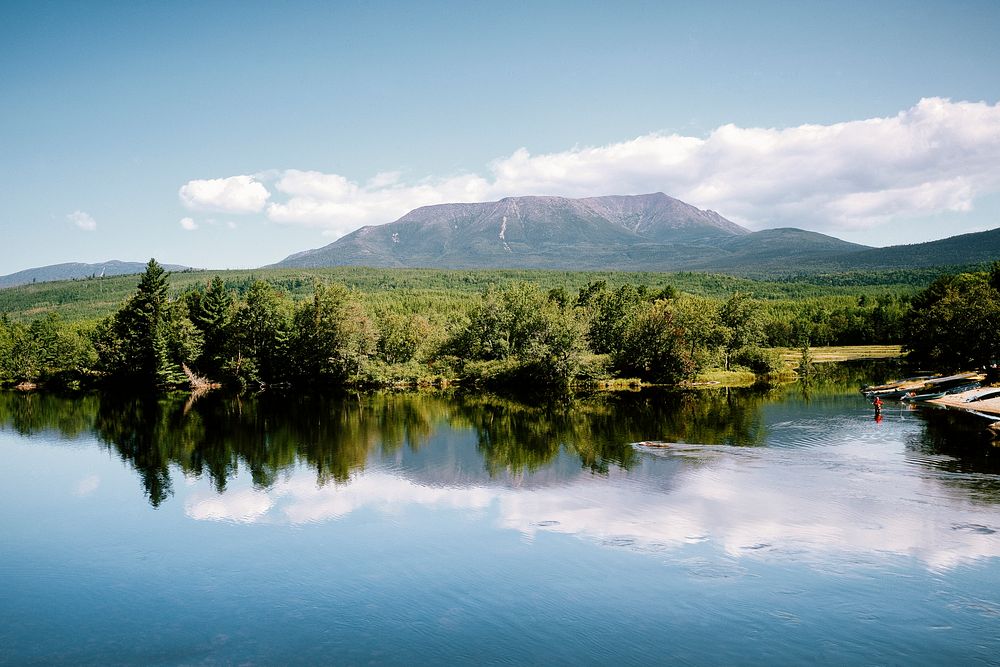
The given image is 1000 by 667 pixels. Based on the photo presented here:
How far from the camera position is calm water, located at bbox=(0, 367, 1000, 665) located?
15023 mm

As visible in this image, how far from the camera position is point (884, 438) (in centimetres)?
3409

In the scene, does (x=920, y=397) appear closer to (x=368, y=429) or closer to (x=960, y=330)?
(x=960, y=330)

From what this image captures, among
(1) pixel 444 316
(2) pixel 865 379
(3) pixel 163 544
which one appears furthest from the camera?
(1) pixel 444 316

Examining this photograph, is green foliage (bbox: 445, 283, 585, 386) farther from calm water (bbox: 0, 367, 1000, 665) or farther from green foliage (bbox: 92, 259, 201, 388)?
green foliage (bbox: 92, 259, 201, 388)

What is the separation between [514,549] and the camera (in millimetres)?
20422

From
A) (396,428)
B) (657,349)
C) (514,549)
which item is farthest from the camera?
(657,349)

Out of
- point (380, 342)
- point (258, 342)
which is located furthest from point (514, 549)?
point (258, 342)

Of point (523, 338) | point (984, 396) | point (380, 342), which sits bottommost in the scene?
point (984, 396)

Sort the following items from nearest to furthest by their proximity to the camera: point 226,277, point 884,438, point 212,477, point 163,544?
→ point 163,544 → point 212,477 → point 884,438 → point 226,277

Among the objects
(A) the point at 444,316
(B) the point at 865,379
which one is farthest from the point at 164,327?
(B) the point at 865,379

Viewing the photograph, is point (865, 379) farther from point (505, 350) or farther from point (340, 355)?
point (340, 355)

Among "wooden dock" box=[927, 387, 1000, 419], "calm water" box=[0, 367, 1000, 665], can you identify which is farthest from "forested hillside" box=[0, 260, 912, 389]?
"calm water" box=[0, 367, 1000, 665]

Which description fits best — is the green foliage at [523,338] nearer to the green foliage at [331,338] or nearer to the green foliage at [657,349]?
the green foliage at [657,349]

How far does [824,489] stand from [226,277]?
6749 inches
